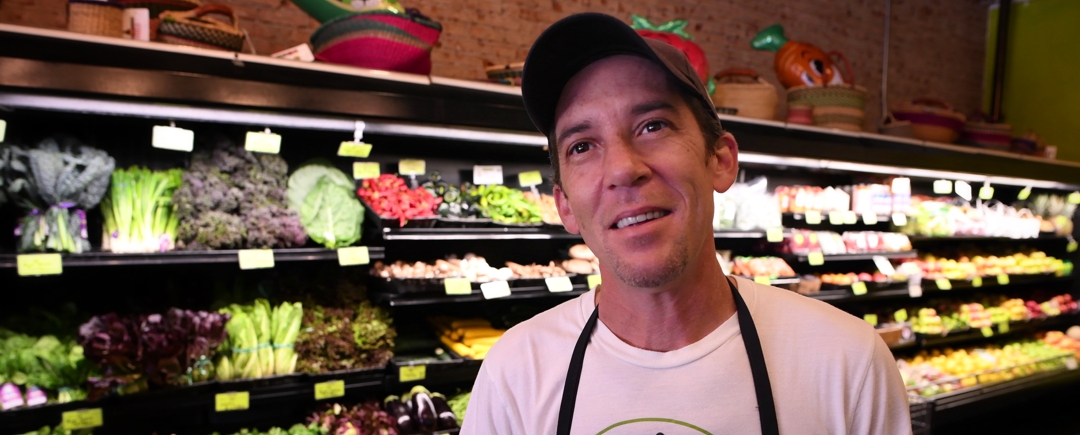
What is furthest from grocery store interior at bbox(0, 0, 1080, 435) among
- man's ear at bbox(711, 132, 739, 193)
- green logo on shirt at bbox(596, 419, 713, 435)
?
green logo on shirt at bbox(596, 419, 713, 435)

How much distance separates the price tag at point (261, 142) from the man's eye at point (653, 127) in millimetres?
2003

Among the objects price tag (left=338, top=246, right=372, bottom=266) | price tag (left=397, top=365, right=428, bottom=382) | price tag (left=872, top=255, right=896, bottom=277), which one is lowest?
price tag (left=397, top=365, right=428, bottom=382)

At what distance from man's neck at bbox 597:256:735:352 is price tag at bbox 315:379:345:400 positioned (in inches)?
80.0

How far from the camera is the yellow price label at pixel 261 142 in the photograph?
270 centimetres

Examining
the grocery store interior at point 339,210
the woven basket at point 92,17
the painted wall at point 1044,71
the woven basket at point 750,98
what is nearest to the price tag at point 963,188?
the grocery store interior at point 339,210

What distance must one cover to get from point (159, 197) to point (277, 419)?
1263 mm

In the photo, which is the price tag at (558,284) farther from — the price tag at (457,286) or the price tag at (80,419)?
the price tag at (80,419)

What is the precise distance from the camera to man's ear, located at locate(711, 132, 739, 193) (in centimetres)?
131

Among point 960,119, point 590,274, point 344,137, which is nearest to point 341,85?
point 344,137

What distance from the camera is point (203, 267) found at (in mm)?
3227

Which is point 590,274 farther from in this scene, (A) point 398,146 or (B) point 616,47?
(B) point 616,47

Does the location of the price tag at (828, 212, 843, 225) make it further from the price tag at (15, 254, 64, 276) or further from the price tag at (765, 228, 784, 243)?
the price tag at (15, 254, 64, 276)

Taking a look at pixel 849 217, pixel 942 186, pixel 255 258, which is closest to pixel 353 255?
pixel 255 258

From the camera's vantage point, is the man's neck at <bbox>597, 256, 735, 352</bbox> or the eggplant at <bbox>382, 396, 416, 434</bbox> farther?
the eggplant at <bbox>382, 396, 416, 434</bbox>
